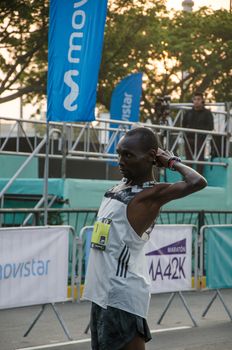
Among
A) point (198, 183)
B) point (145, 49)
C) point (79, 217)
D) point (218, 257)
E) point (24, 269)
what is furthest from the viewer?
A: point (145, 49)

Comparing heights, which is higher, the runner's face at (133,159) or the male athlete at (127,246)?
the runner's face at (133,159)

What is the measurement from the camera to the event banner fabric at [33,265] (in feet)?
29.8

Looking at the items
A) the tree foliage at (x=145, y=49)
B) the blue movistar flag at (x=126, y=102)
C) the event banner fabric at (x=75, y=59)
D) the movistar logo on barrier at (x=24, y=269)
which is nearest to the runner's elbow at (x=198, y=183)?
the movistar logo on barrier at (x=24, y=269)

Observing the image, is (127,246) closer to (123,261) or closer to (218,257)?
(123,261)

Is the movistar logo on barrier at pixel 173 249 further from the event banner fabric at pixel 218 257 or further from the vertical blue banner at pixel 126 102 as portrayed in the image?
the vertical blue banner at pixel 126 102

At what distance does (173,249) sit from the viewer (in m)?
11.0

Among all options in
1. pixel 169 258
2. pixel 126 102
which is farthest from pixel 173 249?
pixel 126 102

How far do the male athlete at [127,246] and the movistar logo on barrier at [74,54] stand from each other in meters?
6.41

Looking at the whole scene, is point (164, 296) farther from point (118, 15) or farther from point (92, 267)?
point (118, 15)

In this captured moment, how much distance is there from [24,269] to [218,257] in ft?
10.6

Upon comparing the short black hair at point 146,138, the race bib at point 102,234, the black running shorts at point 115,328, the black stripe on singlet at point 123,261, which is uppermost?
the short black hair at point 146,138

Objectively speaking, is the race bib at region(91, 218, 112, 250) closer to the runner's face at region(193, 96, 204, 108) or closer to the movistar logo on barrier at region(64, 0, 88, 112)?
the movistar logo on barrier at region(64, 0, 88, 112)

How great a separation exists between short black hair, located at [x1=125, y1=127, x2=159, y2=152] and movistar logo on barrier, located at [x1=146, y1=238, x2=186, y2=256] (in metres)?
5.44

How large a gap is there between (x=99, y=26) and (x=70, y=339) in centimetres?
412
